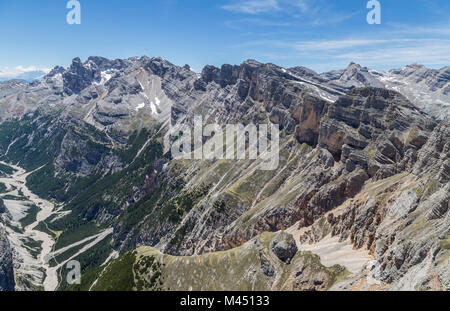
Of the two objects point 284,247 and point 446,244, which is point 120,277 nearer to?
point 284,247

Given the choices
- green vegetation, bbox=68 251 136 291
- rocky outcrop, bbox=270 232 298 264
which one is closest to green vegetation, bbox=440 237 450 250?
rocky outcrop, bbox=270 232 298 264

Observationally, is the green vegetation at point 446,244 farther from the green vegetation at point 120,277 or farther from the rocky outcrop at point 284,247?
the green vegetation at point 120,277

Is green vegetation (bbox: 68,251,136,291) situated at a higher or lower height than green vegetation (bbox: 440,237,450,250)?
lower

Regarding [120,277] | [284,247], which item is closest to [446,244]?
[284,247]

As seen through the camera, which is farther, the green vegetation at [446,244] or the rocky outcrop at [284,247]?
the rocky outcrop at [284,247]

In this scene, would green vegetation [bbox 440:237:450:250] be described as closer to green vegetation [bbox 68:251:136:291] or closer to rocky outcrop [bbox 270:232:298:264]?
rocky outcrop [bbox 270:232:298:264]

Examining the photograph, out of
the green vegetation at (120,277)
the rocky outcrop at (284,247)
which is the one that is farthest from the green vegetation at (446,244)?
the green vegetation at (120,277)

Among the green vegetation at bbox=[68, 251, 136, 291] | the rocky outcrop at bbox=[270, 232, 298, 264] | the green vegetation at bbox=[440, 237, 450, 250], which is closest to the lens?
the green vegetation at bbox=[440, 237, 450, 250]

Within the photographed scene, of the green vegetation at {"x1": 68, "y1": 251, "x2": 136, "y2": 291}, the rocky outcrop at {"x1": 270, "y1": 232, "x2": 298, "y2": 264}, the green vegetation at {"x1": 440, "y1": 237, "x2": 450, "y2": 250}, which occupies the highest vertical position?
the green vegetation at {"x1": 440, "y1": 237, "x2": 450, "y2": 250}

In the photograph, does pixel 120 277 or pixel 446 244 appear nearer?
pixel 446 244

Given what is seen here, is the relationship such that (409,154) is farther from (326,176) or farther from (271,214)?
(271,214)
